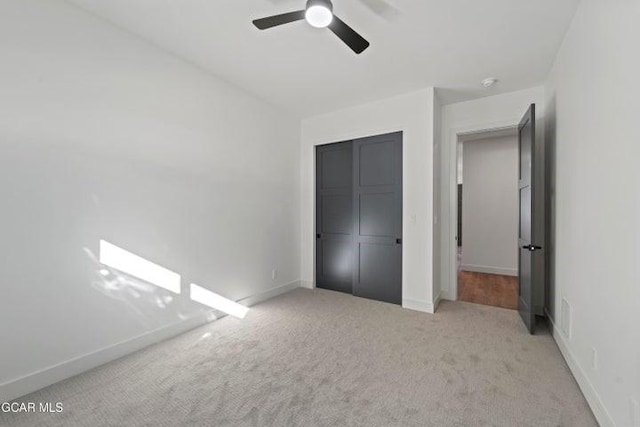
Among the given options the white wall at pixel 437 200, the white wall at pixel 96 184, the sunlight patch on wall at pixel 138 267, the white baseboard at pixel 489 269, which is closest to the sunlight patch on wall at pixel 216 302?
the white wall at pixel 96 184

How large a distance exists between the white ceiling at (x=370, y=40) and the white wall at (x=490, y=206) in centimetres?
229

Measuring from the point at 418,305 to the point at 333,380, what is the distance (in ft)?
5.73

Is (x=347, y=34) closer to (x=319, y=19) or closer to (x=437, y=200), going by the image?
(x=319, y=19)

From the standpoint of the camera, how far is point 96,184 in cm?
217

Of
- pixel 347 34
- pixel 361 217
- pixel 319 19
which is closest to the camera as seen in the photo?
pixel 319 19

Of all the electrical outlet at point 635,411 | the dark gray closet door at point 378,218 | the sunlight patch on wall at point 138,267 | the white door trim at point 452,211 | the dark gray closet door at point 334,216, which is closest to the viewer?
the electrical outlet at point 635,411

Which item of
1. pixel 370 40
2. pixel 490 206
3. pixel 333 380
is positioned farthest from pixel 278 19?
pixel 490 206

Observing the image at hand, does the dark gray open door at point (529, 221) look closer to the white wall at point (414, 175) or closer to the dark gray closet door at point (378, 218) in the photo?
the white wall at point (414, 175)

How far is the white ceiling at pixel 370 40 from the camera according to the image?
80.4 inches

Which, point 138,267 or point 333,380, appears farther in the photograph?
point 138,267

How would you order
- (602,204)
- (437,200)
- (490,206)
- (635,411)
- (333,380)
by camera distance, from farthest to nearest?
(490,206) < (437,200) < (333,380) < (602,204) < (635,411)

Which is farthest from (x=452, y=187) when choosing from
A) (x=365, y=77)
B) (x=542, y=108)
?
(x=365, y=77)

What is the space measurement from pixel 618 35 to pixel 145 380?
11.7 feet

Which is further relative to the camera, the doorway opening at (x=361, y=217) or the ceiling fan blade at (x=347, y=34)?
the doorway opening at (x=361, y=217)
